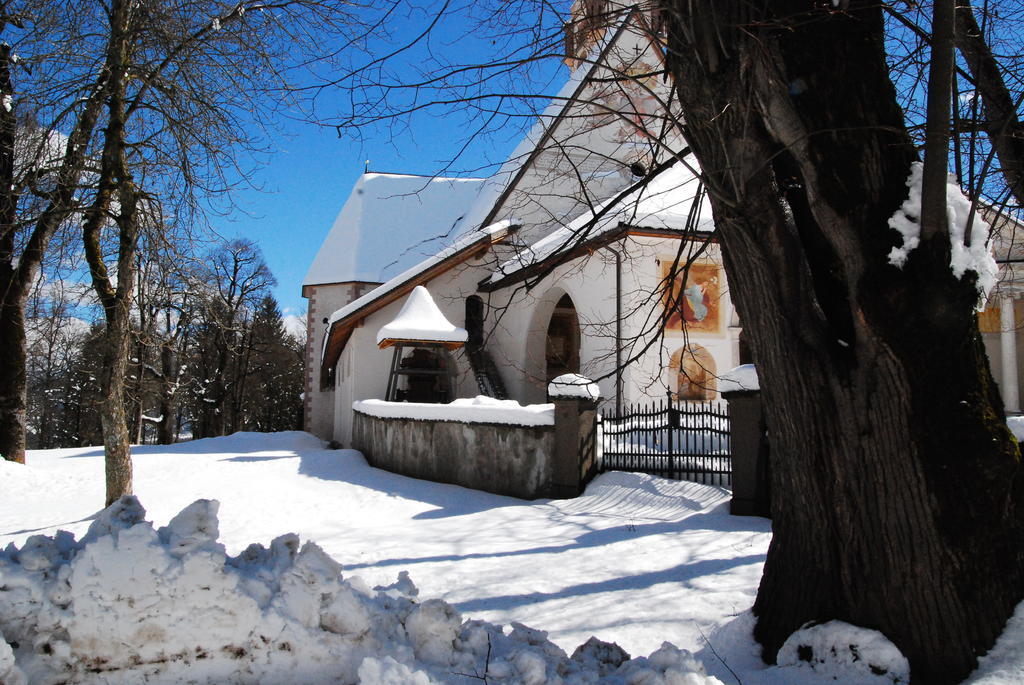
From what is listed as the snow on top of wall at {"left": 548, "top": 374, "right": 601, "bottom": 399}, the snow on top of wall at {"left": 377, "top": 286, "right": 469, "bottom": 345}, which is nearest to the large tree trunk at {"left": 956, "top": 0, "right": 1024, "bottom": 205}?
the snow on top of wall at {"left": 548, "top": 374, "right": 601, "bottom": 399}

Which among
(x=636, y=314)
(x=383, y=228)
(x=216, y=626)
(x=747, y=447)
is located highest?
(x=383, y=228)

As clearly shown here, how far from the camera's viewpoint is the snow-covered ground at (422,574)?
321cm

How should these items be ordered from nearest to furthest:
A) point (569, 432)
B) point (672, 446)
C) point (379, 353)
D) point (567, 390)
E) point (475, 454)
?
point (567, 390)
point (569, 432)
point (672, 446)
point (475, 454)
point (379, 353)

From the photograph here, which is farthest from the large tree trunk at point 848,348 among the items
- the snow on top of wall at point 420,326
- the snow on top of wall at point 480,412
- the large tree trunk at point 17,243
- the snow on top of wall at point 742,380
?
the snow on top of wall at point 420,326

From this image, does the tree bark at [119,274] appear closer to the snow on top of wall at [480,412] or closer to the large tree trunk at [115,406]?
the large tree trunk at [115,406]

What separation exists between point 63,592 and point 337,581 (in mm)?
1047

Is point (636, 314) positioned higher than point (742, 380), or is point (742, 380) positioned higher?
point (636, 314)

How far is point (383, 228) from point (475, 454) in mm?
22745

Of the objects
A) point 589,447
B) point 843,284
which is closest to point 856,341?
point 843,284

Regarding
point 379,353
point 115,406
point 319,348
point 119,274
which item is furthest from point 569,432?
point 319,348

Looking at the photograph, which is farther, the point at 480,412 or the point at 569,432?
the point at 480,412

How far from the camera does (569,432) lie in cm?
1110

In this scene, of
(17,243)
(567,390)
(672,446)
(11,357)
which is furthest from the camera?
(11,357)

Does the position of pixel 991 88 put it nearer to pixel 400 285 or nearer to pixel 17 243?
pixel 17 243
